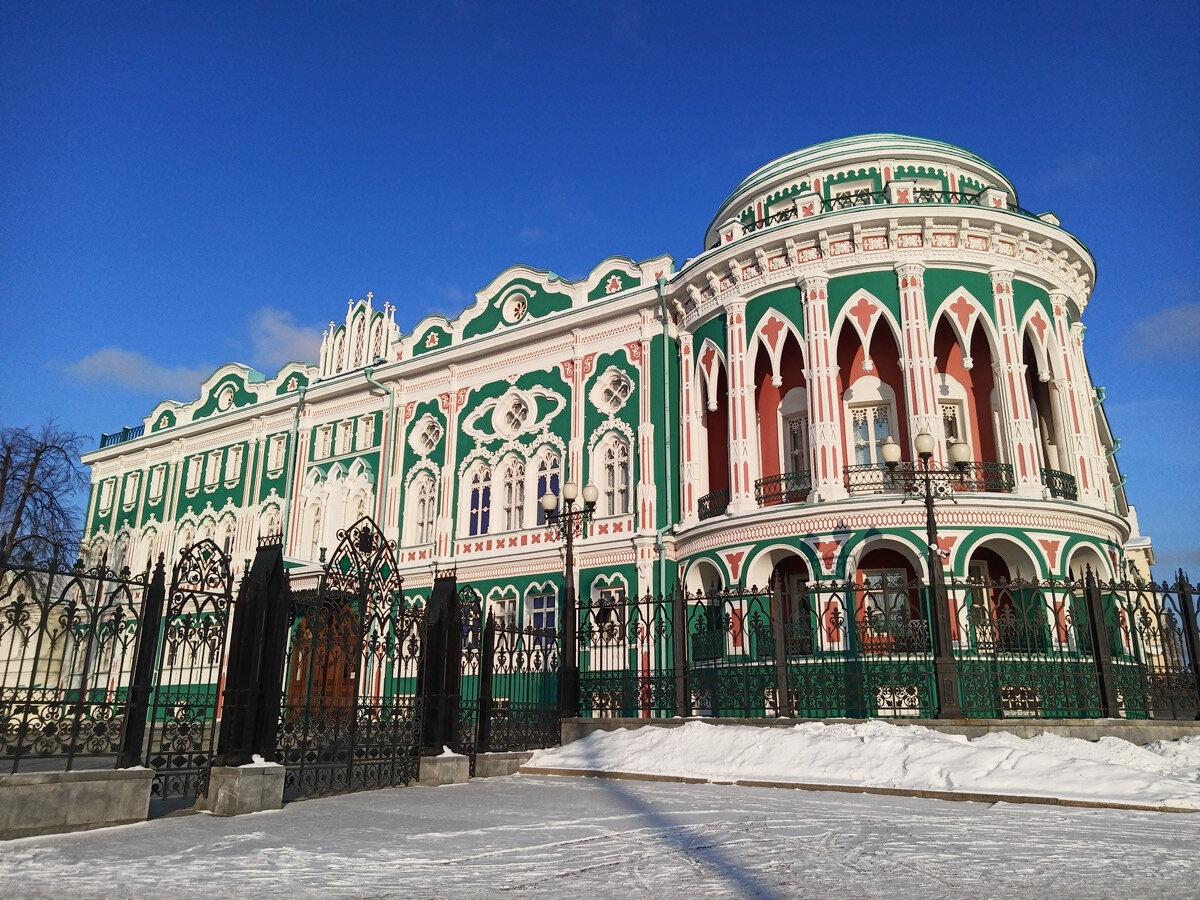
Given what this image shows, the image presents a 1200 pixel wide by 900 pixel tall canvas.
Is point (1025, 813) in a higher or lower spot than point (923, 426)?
lower

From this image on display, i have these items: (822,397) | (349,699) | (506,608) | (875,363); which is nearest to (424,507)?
(506,608)

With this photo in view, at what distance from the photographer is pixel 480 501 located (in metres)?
26.3

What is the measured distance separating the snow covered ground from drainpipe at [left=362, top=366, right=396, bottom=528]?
18203 mm

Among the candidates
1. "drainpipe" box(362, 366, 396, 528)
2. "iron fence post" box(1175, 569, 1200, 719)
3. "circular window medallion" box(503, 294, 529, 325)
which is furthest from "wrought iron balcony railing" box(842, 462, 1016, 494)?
"drainpipe" box(362, 366, 396, 528)

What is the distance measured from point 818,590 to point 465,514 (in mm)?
14757

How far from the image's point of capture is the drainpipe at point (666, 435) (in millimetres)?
21938

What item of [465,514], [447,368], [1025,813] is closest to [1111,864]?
[1025,813]

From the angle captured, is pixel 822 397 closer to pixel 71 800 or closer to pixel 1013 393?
pixel 1013 393

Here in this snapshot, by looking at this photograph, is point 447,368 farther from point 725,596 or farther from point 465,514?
point 725,596

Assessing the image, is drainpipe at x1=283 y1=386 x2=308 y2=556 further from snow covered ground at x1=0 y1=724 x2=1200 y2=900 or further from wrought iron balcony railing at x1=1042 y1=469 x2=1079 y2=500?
wrought iron balcony railing at x1=1042 y1=469 x2=1079 y2=500

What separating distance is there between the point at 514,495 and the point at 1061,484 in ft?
46.2

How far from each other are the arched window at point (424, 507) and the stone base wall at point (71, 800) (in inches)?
753

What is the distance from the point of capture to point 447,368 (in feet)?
91.2

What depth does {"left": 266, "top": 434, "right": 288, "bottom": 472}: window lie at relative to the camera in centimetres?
3158
